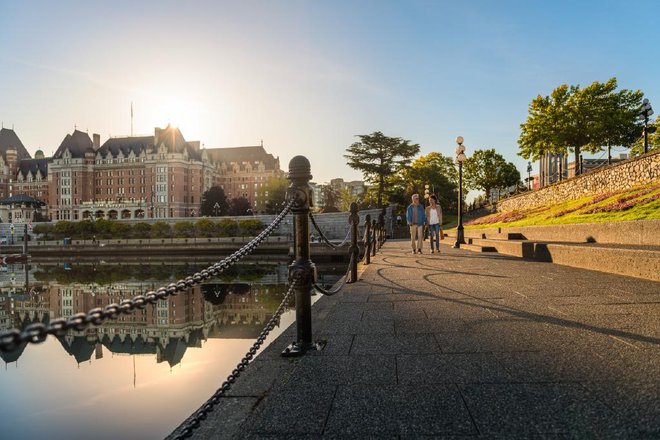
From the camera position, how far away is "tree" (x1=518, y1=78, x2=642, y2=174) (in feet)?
127

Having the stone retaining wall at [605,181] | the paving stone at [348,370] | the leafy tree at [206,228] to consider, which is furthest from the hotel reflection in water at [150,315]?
the leafy tree at [206,228]

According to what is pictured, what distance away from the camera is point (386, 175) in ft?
181

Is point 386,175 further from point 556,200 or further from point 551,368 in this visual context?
point 551,368

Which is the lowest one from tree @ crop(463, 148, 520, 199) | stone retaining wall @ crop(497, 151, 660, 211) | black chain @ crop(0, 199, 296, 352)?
black chain @ crop(0, 199, 296, 352)

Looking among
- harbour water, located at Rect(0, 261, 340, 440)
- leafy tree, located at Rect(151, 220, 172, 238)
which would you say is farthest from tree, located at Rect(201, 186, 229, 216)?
harbour water, located at Rect(0, 261, 340, 440)

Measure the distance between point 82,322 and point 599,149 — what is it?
162 ft

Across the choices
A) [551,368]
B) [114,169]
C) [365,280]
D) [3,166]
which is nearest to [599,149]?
[365,280]

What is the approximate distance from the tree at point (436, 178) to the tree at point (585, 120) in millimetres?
22951

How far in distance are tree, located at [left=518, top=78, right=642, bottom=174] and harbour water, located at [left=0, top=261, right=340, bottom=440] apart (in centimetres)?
3306

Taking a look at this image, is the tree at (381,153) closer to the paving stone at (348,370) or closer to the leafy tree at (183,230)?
the leafy tree at (183,230)

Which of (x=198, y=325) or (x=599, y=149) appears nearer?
(x=198, y=325)

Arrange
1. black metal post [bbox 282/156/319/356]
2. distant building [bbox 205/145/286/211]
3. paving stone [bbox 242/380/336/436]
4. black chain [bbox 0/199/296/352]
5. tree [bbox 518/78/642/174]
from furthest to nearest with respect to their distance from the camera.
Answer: distant building [bbox 205/145/286/211] → tree [bbox 518/78/642/174] → black metal post [bbox 282/156/319/356] → paving stone [bbox 242/380/336/436] → black chain [bbox 0/199/296/352]

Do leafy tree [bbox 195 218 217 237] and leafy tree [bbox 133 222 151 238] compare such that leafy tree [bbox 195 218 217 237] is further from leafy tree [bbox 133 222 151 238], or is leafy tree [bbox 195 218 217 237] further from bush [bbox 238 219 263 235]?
leafy tree [bbox 133 222 151 238]

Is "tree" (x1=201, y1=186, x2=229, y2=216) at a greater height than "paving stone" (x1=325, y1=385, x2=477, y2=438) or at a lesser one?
greater
